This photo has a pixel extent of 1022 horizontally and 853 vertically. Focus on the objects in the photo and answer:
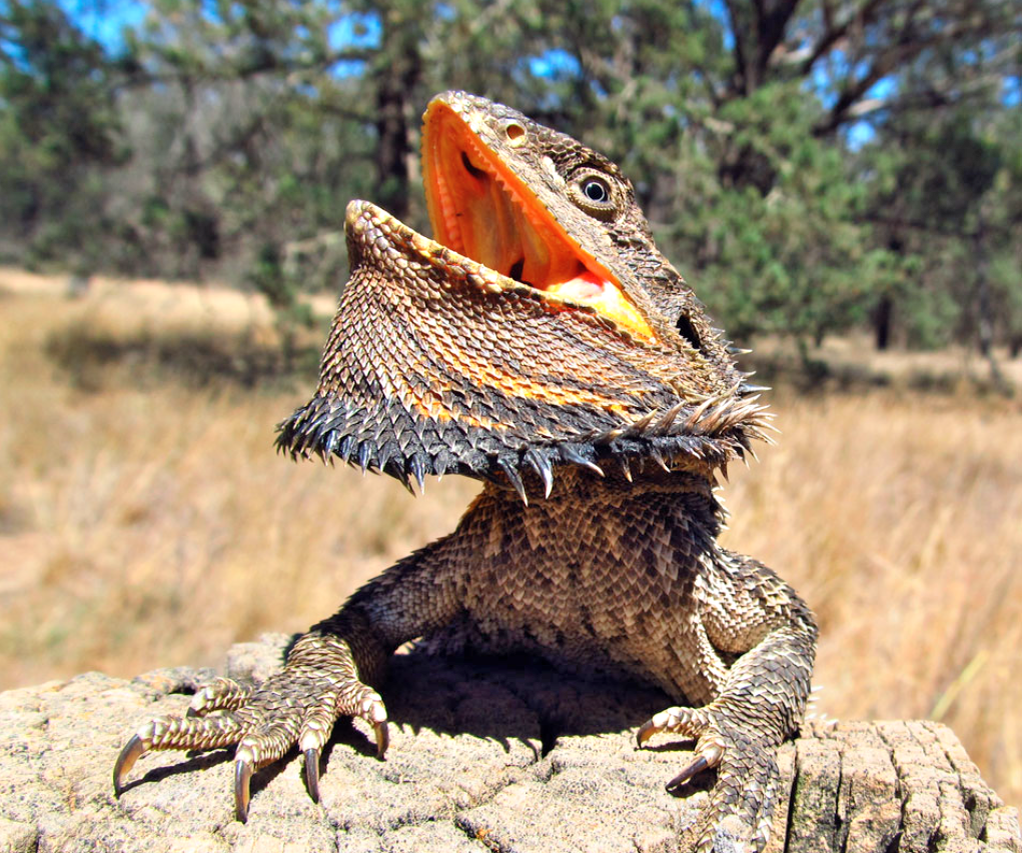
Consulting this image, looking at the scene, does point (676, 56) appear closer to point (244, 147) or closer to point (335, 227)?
point (335, 227)

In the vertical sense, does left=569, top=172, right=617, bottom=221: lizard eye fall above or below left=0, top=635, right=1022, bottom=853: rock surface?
above

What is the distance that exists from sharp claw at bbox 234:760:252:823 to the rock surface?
50mm

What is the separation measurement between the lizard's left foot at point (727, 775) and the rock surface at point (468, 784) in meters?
0.06

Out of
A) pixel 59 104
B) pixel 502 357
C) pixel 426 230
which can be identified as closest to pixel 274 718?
pixel 502 357

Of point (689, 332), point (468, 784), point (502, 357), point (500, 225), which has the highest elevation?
point (500, 225)

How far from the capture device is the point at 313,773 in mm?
1523

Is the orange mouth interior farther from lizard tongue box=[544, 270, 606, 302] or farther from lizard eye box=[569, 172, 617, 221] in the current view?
lizard eye box=[569, 172, 617, 221]

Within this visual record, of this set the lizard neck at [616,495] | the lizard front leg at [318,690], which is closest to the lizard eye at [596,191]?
the lizard neck at [616,495]

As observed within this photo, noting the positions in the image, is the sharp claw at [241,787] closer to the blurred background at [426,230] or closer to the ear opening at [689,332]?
the ear opening at [689,332]

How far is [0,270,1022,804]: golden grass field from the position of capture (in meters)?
3.79

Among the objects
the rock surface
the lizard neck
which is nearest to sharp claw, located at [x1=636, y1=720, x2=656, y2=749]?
the rock surface

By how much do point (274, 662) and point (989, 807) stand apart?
1864 millimetres

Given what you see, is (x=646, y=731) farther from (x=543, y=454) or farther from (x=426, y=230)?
(x=426, y=230)

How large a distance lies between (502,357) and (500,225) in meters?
0.52
